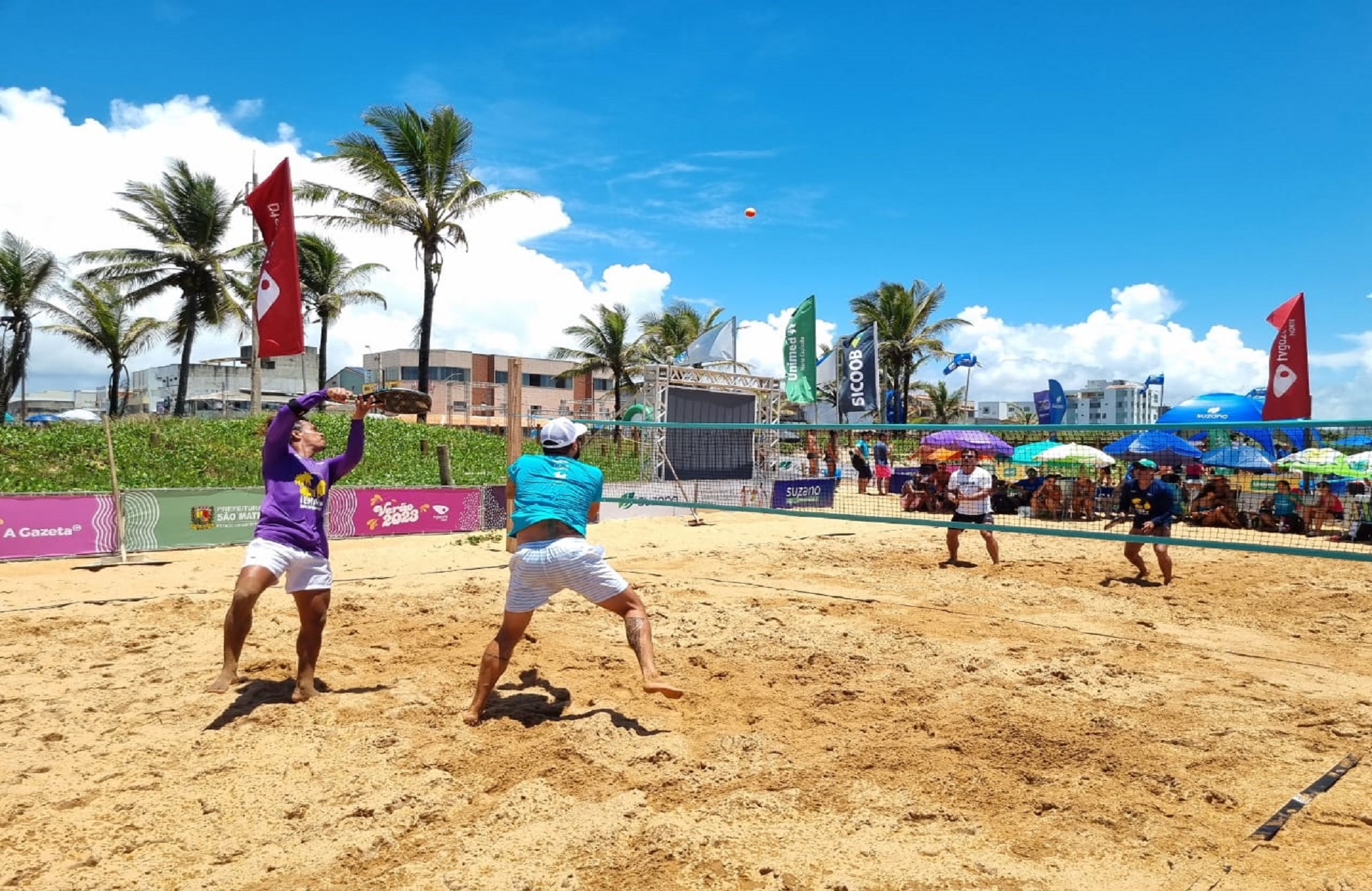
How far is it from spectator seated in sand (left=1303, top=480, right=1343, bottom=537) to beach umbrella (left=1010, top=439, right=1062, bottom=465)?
4.15 metres

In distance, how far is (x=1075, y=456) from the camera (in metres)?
12.0

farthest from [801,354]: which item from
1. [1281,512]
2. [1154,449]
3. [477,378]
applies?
[477,378]

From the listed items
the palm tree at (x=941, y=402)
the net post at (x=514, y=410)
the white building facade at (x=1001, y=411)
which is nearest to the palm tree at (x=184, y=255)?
the net post at (x=514, y=410)

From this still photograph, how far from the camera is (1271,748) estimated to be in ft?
15.3

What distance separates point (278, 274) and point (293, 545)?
159 inches

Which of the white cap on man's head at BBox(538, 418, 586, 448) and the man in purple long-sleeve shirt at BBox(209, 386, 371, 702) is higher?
the white cap on man's head at BBox(538, 418, 586, 448)

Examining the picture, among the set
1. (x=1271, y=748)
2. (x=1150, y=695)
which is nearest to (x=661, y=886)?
(x=1271, y=748)

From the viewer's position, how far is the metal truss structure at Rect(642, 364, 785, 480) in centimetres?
2105

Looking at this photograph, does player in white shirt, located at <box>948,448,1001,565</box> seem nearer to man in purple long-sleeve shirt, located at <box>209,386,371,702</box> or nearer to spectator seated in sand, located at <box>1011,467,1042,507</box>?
spectator seated in sand, located at <box>1011,467,1042,507</box>

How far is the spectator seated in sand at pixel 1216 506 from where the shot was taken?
8914 millimetres

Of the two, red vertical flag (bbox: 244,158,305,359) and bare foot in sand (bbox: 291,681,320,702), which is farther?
red vertical flag (bbox: 244,158,305,359)

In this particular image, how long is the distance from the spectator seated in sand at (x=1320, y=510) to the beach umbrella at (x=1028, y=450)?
4.15m

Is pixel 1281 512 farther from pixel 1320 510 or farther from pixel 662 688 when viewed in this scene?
pixel 662 688

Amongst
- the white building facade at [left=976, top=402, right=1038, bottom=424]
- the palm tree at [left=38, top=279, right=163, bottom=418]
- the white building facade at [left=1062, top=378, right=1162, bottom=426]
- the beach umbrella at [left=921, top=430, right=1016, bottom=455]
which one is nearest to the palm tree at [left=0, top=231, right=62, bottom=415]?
the palm tree at [left=38, top=279, right=163, bottom=418]
